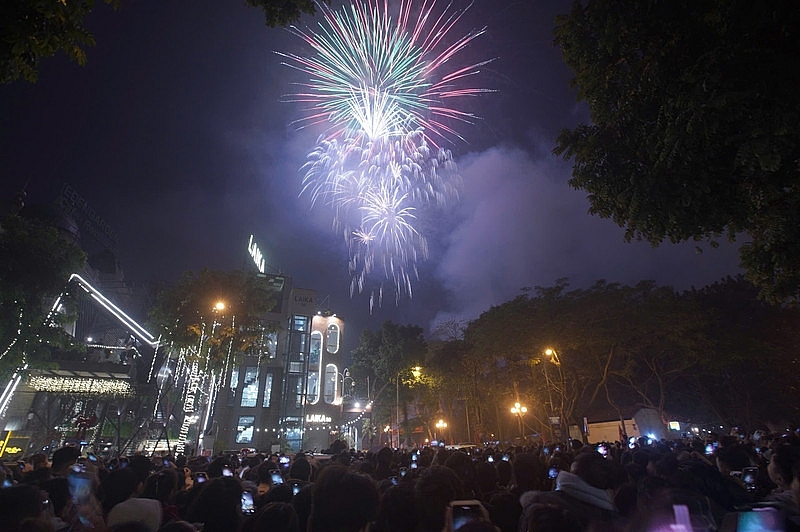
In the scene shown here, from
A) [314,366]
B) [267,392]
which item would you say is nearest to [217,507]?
[267,392]

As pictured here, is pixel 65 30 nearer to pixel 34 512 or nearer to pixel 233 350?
pixel 34 512

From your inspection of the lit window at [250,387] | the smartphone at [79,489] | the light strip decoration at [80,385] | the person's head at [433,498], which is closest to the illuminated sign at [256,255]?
the lit window at [250,387]

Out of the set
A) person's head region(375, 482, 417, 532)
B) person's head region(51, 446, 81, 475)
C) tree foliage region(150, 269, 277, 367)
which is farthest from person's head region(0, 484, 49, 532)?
tree foliage region(150, 269, 277, 367)

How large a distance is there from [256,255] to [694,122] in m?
61.5

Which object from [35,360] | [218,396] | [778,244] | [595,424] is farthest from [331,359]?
[778,244]

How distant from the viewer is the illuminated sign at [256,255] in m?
59.7

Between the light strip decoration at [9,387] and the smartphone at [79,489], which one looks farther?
the light strip decoration at [9,387]

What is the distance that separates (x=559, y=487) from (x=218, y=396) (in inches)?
1878

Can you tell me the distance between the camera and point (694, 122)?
22.8ft

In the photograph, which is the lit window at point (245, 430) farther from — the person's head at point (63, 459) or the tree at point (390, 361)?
the person's head at point (63, 459)

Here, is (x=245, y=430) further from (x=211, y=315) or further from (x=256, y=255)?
(x=256, y=255)

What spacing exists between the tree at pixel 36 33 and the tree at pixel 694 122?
8.79m

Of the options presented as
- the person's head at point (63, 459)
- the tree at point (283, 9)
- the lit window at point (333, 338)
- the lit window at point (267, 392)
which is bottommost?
the person's head at point (63, 459)

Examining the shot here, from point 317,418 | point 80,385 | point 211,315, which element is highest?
point 211,315
